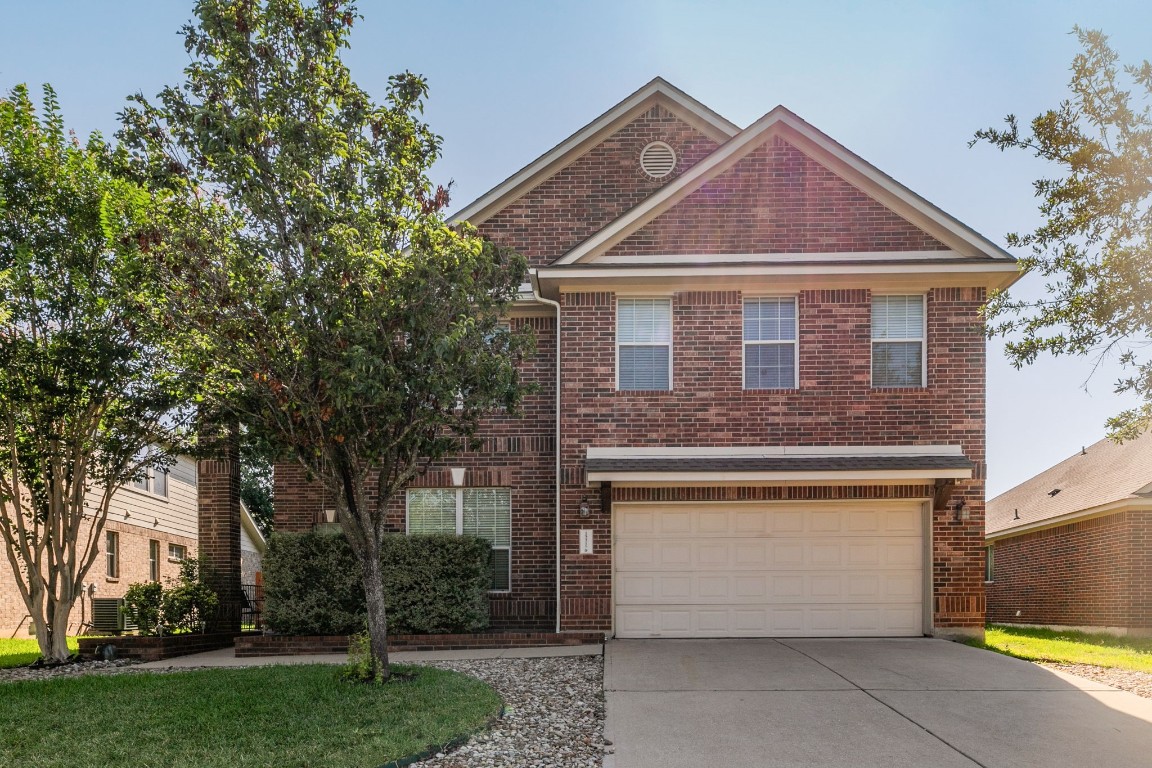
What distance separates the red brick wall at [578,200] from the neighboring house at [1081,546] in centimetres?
1059

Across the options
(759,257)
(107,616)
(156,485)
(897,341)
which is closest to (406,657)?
(759,257)

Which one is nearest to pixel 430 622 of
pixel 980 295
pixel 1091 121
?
pixel 980 295

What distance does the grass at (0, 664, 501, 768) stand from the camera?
720 cm

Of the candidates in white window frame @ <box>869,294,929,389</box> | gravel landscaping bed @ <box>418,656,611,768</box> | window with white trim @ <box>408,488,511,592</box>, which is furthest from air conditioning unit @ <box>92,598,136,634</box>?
white window frame @ <box>869,294,929,389</box>

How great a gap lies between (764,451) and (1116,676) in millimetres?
5272

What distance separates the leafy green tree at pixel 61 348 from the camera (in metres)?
12.7

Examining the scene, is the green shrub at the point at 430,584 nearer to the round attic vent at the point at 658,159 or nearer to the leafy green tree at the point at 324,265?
the leafy green tree at the point at 324,265

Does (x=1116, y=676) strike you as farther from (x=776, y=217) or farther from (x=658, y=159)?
(x=658, y=159)

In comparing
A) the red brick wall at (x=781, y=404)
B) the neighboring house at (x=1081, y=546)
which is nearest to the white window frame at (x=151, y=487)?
the red brick wall at (x=781, y=404)

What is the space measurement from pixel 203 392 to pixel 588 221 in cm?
846

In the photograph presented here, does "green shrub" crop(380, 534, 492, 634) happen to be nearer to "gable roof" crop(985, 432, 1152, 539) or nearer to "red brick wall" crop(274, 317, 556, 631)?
"red brick wall" crop(274, 317, 556, 631)

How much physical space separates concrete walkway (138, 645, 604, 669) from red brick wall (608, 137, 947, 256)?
5.99 m

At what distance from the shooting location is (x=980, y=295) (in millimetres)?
13969

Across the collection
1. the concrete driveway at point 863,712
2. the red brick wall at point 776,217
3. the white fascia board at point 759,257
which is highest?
the red brick wall at point 776,217
